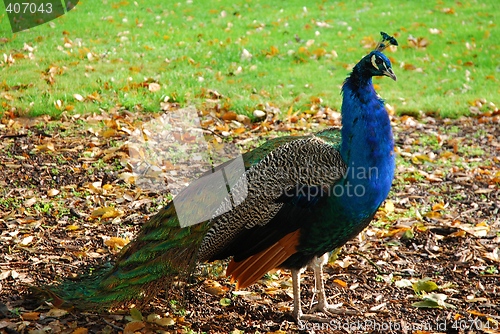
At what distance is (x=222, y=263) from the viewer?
3.69 meters

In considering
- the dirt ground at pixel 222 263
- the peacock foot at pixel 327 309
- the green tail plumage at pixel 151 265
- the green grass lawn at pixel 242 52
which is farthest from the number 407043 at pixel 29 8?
the peacock foot at pixel 327 309

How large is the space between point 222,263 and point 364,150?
1.20 meters

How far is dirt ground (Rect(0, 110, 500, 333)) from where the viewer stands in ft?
10.5

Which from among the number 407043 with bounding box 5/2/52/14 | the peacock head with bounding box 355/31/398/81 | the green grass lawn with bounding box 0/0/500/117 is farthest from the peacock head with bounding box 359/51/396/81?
the number 407043 with bounding box 5/2/52/14

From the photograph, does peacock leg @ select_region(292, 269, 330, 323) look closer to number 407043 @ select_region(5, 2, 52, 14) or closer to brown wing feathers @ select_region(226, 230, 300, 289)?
brown wing feathers @ select_region(226, 230, 300, 289)

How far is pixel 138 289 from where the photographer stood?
310 cm

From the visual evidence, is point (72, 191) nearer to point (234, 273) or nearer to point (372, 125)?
point (234, 273)

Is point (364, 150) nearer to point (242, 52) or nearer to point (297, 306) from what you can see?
point (297, 306)

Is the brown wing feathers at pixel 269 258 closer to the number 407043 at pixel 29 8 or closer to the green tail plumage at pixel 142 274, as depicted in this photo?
the green tail plumage at pixel 142 274

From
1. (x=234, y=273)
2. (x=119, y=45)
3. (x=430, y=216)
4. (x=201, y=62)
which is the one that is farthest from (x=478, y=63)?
(x=234, y=273)

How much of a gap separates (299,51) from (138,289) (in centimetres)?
543

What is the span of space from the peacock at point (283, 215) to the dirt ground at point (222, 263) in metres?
0.18

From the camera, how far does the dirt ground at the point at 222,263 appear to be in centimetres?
321

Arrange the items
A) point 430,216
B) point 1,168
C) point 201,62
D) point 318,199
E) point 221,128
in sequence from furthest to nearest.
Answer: point 201,62
point 221,128
point 1,168
point 430,216
point 318,199
